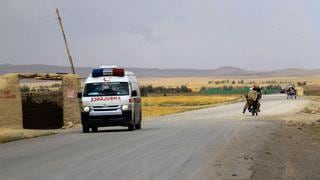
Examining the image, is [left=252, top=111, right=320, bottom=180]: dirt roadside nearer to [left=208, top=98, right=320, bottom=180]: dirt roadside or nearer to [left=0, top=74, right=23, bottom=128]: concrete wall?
[left=208, top=98, right=320, bottom=180]: dirt roadside

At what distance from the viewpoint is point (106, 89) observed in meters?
30.3

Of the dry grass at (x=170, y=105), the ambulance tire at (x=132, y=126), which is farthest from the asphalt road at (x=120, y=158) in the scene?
the dry grass at (x=170, y=105)

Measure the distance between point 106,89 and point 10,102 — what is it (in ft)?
20.0

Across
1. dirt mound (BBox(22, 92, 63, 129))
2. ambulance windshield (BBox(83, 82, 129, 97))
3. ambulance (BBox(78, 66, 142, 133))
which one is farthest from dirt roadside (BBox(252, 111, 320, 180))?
dirt mound (BBox(22, 92, 63, 129))

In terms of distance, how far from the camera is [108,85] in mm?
30438

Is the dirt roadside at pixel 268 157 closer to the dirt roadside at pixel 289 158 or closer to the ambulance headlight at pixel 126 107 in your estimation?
→ the dirt roadside at pixel 289 158

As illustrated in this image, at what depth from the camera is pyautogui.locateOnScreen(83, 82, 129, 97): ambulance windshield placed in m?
30.2

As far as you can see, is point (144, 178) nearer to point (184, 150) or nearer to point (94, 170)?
point (94, 170)

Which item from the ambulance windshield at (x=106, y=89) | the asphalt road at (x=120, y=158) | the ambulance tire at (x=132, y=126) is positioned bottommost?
the ambulance tire at (x=132, y=126)

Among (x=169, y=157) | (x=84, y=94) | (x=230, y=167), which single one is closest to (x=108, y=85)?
(x=84, y=94)

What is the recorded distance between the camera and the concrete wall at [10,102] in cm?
3350

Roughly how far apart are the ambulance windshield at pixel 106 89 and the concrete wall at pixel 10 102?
5.17m

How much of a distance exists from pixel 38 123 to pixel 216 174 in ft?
91.4

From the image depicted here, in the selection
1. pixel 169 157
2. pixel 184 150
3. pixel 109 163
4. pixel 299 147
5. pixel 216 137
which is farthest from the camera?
pixel 216 137
